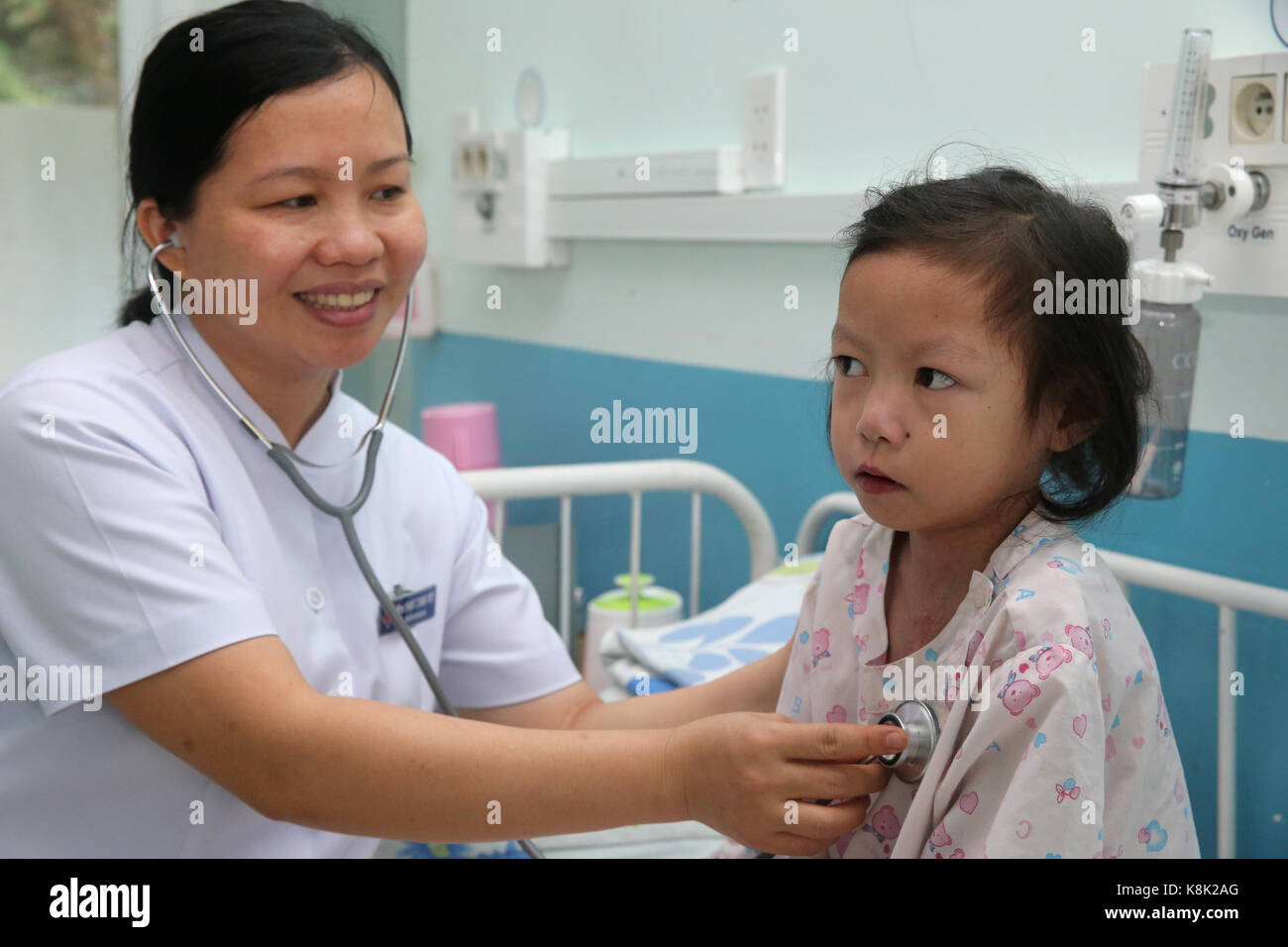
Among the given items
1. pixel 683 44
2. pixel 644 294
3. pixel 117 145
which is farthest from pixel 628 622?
pixel 117 145

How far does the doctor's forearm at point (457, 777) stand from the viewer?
0.86 meters

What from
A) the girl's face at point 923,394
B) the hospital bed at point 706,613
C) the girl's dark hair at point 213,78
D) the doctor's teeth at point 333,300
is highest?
the girl's dark hair at point 213,78

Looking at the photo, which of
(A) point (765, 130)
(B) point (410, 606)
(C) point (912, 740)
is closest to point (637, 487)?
(A) point (765, 130)

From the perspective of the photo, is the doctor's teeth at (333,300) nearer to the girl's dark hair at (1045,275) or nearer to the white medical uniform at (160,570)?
the white medical uniform at (160,570)

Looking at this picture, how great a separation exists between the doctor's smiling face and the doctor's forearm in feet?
1.18

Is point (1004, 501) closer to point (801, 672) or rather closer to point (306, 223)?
point (801, 672)

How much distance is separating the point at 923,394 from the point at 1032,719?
218 mm

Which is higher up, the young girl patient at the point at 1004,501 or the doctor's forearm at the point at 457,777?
the young girl patient at the point at 1004,501

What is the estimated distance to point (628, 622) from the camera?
6.05ft

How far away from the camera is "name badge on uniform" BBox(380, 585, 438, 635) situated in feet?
3.80

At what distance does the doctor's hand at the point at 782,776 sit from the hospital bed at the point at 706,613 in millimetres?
264
